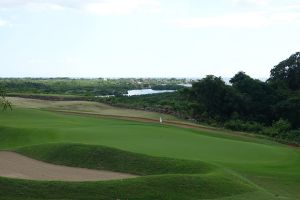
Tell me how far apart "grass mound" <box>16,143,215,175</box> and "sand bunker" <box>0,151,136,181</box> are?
0.51 m

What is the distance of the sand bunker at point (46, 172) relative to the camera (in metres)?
17.9

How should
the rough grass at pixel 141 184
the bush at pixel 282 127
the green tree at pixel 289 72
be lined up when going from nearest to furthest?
the rough grass at pixel 141 184, the bush at pixel 282 127, the green tree at pixel 289 72

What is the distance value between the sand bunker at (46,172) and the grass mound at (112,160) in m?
0.51

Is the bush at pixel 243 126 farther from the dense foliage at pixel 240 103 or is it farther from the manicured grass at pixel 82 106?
the manicured grass at pixel 82 106

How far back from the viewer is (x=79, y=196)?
45.6ft

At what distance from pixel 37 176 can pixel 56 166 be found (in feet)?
7.09

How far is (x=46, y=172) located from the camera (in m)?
18.8

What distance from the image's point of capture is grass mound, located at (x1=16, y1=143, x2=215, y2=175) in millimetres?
18766

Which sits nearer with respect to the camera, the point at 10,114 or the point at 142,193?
the point at 142,193

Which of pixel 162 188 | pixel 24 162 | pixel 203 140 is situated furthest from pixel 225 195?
pixel 203 140

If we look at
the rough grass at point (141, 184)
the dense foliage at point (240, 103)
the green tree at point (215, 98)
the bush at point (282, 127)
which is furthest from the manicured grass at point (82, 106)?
the rough grass at point (141, 184)

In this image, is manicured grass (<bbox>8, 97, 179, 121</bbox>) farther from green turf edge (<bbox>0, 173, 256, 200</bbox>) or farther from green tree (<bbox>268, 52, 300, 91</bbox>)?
green turf edge (<bbox>0, 173, 256, 200</bbox>)

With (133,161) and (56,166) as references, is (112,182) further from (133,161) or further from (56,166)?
(56,166)

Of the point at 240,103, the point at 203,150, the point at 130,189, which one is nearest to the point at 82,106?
the point at 240,103
